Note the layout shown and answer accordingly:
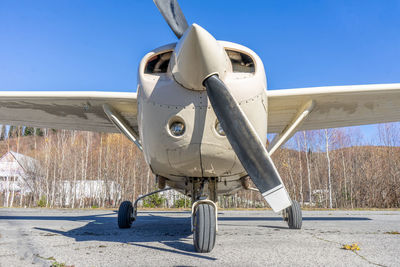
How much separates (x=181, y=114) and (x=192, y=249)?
169 centimetres

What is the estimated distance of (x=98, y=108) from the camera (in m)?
5.64

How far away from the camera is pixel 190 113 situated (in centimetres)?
339

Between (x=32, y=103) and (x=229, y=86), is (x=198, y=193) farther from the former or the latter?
(x=32, y=103)

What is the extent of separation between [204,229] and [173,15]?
313 cm

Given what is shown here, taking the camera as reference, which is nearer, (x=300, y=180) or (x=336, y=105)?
(x=336, y=105)

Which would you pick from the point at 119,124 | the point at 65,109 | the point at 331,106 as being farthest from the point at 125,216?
the point at 331,106

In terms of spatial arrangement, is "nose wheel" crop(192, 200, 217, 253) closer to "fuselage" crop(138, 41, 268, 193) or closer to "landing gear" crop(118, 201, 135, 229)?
"fuselage" crop(138, 41, 268, 193)

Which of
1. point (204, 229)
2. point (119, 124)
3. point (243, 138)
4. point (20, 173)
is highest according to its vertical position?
A: point (119, 124)

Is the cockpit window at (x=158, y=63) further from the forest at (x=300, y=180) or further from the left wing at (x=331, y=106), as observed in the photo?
the forest at (x=300, y=180)

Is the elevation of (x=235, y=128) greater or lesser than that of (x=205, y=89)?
lesser

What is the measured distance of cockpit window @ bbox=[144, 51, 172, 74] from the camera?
377 cm

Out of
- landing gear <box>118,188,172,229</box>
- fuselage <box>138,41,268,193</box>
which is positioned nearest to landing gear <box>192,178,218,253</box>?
fuselage <box>138,41,268,193</box>

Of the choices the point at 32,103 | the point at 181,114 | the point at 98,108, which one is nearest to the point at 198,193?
the point at 181,114

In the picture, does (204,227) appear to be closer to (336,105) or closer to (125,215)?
(125,215)
